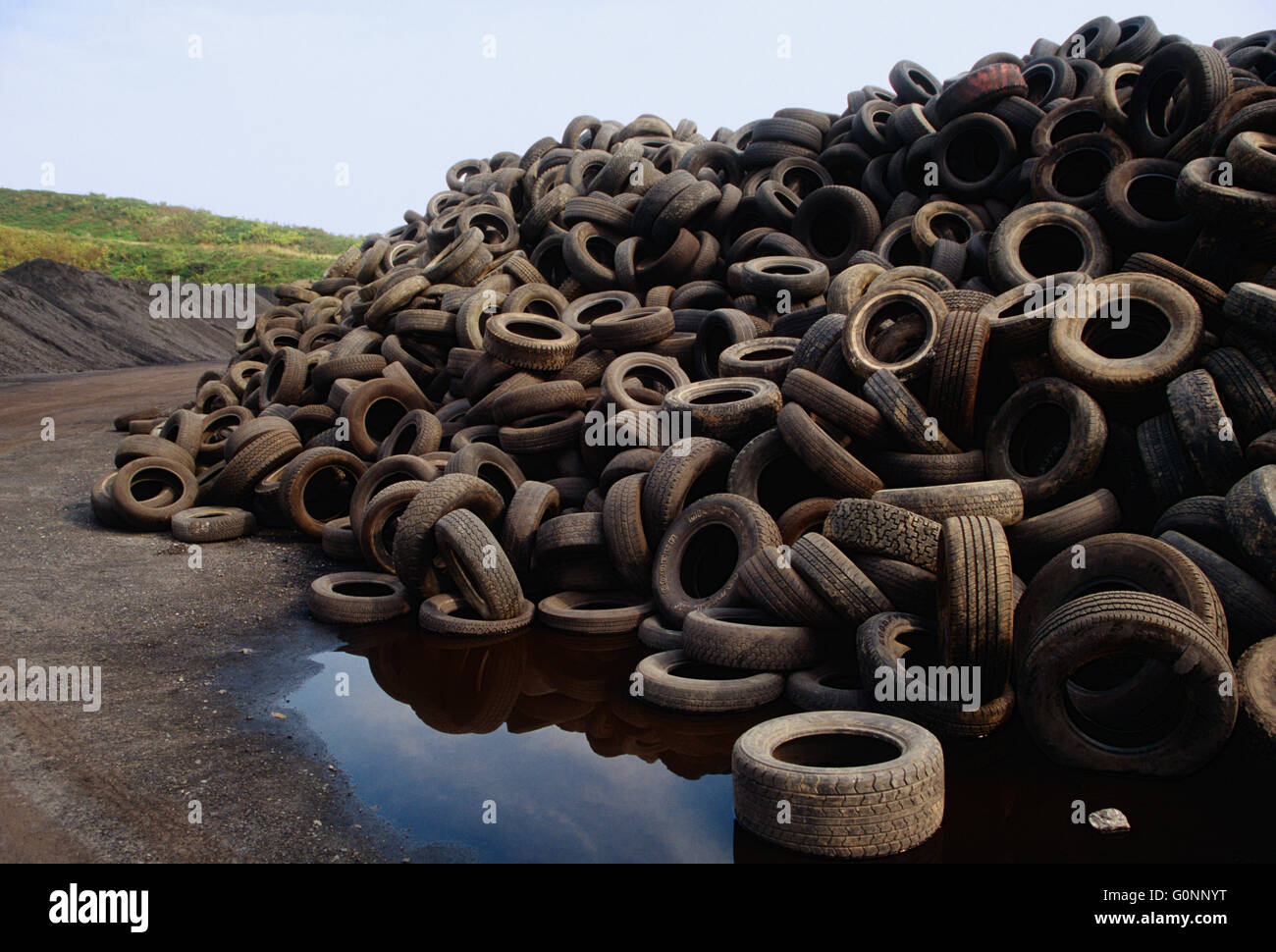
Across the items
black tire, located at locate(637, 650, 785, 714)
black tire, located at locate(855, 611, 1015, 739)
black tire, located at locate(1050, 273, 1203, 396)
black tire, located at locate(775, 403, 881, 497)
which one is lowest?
black tire, located at locate(637, 650, 785, 714)

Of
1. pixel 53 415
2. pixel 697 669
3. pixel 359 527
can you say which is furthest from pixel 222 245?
pixel 697 669

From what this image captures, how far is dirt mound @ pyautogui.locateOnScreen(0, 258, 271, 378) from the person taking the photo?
91.0 ft

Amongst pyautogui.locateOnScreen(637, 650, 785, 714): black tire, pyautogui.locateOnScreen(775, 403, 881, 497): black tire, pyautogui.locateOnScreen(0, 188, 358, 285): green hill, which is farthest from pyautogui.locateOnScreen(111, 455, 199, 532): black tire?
pyautogui.locateOnScreen(0, 188, 358, 285): green hill

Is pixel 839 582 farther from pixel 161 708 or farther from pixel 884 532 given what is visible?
pixel 161 708

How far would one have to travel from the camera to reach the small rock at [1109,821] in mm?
4203

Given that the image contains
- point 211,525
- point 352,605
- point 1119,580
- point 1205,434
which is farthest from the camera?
point 211,525

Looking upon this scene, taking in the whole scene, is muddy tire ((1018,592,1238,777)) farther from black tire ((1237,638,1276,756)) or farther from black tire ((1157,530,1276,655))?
black tire ((1157,530,1276,655))

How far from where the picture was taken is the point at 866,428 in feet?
23.3

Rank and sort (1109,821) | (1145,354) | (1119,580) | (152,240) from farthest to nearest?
(152,240), (1145,354), (1119,580), (1109,821)

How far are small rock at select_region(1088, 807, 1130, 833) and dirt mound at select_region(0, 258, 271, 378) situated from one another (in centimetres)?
2962

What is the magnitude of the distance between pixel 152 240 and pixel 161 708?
55.1m

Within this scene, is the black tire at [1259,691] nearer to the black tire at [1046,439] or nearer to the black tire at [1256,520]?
the black tire at [1256,520]

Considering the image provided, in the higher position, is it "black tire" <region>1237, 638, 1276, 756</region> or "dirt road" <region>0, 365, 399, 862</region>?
"black tire" <region>1237, 638, 1276, 756</region>

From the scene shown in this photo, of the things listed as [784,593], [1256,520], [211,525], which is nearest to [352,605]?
[211,525]
